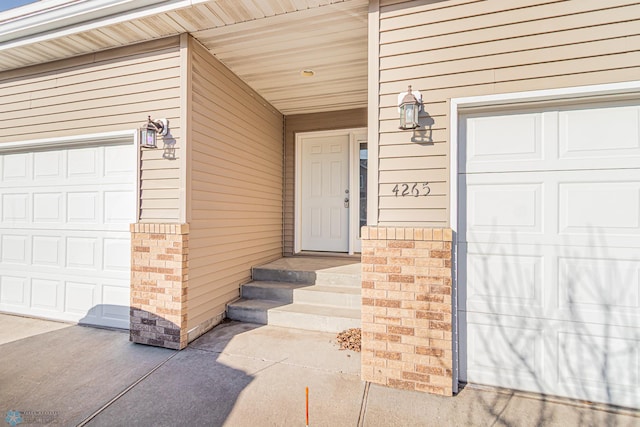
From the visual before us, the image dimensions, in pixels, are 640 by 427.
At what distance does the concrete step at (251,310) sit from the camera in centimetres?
324

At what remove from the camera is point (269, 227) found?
14.6 ft

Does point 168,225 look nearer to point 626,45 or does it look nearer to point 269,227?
point 269,227

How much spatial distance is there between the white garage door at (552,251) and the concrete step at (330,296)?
120cm

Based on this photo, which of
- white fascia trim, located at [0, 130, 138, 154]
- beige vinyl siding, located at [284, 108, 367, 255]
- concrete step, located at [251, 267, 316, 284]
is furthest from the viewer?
beige vinyl siding, located at [284, 108, 367, 255]

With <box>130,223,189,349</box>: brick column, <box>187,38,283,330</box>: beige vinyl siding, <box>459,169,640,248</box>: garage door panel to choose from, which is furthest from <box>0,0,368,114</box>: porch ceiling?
<box>130,223,189,349</box>: brick column

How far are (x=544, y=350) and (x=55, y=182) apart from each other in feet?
17.1

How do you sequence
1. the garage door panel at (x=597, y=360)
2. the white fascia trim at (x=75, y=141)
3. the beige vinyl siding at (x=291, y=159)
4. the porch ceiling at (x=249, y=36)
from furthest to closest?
the beige vinyl siding at (x=291, y=159) < the white fascia trim at (x=75, y=141) < the porch ceiling at (x=249, y=36) < the garage door panel at (x=597, y=360)

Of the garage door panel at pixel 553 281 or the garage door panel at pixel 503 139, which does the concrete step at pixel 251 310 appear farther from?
the garage door panel at pixel 503 139

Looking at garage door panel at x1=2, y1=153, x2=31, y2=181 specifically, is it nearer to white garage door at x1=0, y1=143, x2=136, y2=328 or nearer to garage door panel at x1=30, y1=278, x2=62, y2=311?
white garage door at x1=0, y1=143, x2=136, y2=328

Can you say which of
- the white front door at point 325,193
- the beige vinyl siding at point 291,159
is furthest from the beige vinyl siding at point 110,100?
the white front door at point 325,193

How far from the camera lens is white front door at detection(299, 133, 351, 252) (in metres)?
4.68

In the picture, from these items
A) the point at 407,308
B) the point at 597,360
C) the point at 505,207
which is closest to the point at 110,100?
the point at 407,308

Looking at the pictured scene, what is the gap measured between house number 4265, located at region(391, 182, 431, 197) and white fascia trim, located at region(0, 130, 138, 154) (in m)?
2.68

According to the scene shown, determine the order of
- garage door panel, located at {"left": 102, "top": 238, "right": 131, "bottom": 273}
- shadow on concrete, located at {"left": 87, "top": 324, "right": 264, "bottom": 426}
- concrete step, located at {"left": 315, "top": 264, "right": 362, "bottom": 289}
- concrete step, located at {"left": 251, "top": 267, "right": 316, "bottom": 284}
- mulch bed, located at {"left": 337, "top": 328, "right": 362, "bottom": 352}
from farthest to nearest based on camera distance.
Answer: concrete step, located at {"left": 251, "top": 267, "right": 316, "bottom": 284}, concrete step, located at {"left": 315, "top": 264, "right": 362, "bottom": 289}, garage door panel, located at {"left": 102, "top": 238, "right": 131, "bottom": 273}, mulch bed, located at {"left": 337, "top": 328, "right": 362, "bottom": 352}, shadow on concrete, located at {"left": 87, "top": 324, "right": 264, "bottom": 426}
